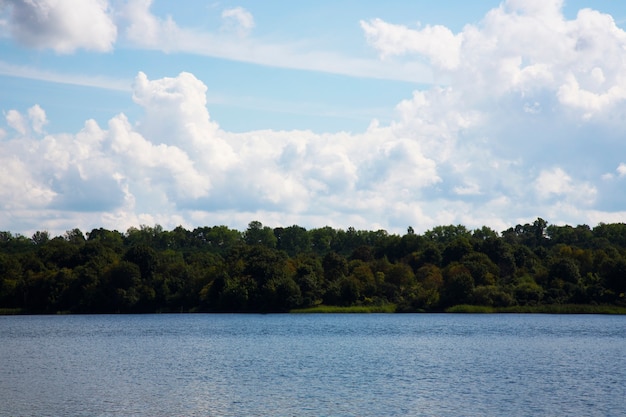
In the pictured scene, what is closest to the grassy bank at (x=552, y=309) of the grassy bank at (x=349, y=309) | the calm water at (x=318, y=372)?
the grassy bank at (x=349, y=309)

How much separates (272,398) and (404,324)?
6996 centimetres

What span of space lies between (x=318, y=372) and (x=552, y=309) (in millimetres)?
93970

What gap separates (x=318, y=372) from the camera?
5744cm

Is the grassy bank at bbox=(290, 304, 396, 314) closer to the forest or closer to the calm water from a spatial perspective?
the forest

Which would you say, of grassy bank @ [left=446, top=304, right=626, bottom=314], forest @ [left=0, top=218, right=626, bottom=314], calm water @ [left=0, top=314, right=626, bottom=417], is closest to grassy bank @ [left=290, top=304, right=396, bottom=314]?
forest @ [left=0, top=218, right=626, bottom=314]

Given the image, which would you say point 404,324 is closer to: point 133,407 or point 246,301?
point 246,301

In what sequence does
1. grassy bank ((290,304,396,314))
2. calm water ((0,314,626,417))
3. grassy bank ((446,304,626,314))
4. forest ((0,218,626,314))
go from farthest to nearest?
grassy bank ((290,304,396,314)) → forest ((0,218,626,314)) → grassy bank ((446,304,626,314)) → calm water ((0,314,626,417))

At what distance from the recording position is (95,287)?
158 meters

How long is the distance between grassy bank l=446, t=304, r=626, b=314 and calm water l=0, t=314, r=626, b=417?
37263 mm

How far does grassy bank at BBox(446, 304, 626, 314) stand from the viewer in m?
138

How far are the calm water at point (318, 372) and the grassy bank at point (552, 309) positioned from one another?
37.3 meters

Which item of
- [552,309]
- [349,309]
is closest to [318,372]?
[349,309]

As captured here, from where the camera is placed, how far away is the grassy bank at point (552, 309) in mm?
137625

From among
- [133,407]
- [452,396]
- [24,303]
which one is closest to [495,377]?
[452,396]
